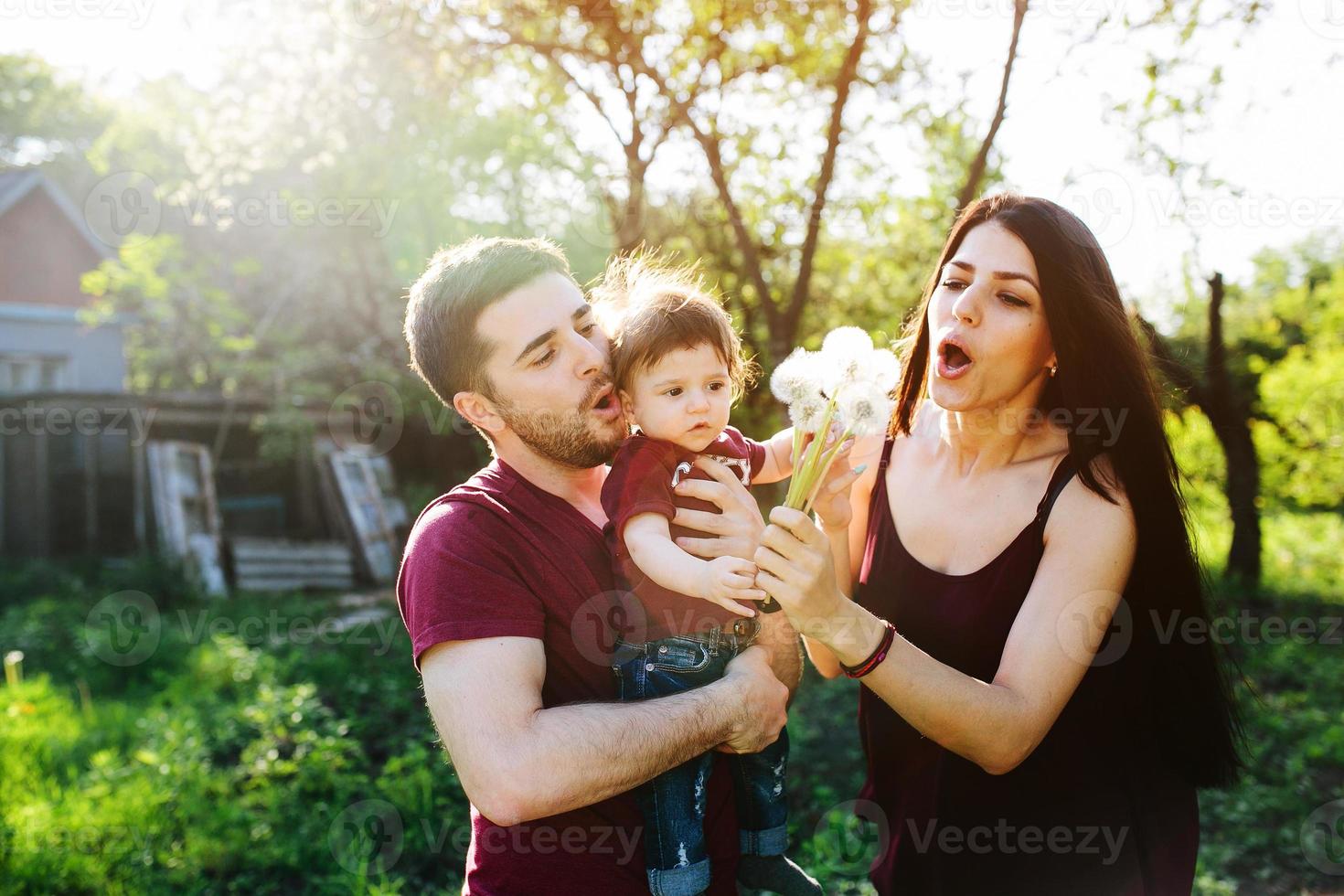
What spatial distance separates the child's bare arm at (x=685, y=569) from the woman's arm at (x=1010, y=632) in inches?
2.3

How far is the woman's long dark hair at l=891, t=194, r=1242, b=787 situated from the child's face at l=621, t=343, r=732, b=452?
32.6 inches

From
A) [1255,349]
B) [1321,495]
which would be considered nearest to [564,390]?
[1321,495]

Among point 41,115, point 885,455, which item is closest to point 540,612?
point 885,455

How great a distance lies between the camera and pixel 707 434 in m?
2.32

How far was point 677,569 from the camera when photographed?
2.04 metres

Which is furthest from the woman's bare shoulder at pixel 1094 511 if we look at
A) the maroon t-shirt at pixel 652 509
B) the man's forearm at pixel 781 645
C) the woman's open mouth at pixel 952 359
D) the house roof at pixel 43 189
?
the house roof at pixel 43 189

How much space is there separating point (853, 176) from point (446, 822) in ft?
15.5

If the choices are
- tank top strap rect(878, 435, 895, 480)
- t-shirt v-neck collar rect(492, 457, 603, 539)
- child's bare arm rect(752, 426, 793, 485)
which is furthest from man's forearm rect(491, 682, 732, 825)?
tank top strap rect(878, 435, 895, 480)

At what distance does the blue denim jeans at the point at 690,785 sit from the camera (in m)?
2.09

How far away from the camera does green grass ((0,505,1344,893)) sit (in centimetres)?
429

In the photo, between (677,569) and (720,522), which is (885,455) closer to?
(720,522)

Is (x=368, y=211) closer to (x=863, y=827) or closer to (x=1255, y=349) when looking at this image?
(x=863, y=827)

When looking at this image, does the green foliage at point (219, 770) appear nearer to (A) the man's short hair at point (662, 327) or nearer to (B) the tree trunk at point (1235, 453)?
(A) the man's short hair at point (662, 327)

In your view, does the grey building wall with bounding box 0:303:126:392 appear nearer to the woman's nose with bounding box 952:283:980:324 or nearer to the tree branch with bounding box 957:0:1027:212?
the tree branch with bounding box 957:0:1027:212
